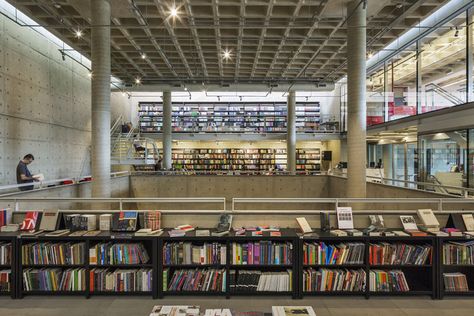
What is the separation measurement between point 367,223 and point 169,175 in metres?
8.02

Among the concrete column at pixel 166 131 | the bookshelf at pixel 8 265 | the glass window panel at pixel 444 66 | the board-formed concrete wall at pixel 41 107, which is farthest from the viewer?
the concrete column at pixel 166 131

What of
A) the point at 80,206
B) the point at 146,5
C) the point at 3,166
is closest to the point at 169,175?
the point at 80,206

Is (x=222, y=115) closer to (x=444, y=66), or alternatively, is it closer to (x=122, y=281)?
(x=444, y=66)

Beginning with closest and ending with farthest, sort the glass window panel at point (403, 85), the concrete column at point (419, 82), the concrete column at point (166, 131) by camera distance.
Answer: the concrete column at point (419, 82) → the glass window panel at point (403, 85) → the concrete column at point (166, 131)

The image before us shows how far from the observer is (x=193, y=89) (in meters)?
14.6

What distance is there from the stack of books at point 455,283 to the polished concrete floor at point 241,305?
0.12 metres

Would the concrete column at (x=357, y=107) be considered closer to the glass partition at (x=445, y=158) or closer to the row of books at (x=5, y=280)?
the glass partition at (x=445, y=158)

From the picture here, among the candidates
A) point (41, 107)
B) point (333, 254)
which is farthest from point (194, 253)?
point (41, 107)

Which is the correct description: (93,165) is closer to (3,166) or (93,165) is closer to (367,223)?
(3,166)

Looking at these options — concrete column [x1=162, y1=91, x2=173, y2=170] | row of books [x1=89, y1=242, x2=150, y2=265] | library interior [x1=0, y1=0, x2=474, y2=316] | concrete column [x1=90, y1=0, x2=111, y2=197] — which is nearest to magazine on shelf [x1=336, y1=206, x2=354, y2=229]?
library interior [x1=0, y1=0, x2=474, y2=316]

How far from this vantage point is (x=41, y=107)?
9047 millimetres

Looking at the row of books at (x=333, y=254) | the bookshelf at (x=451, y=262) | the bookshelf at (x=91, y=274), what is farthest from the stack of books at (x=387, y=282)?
the bookshelf at (x=91, y=274)

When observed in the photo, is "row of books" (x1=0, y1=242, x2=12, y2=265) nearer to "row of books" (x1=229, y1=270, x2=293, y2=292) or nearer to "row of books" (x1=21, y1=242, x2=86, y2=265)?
"row of books" (x1=21, y1=242, x2=86, y2=265)

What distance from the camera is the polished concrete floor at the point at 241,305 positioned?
10.8 feet
